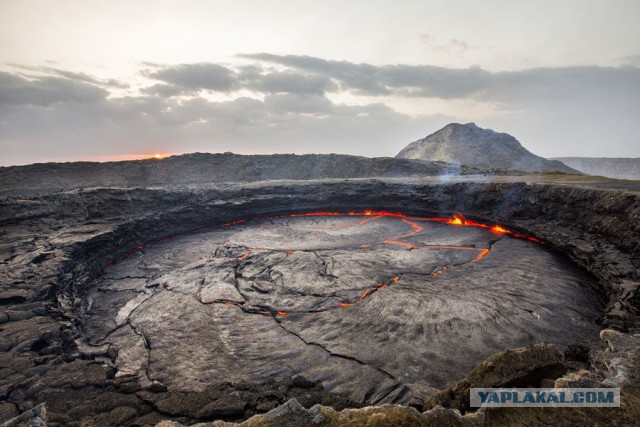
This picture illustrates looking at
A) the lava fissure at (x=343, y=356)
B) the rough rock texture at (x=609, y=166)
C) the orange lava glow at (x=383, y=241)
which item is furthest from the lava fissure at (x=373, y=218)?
the rough rock texture at (x=609, y=166)

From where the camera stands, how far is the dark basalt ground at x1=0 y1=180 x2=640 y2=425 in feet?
14.5

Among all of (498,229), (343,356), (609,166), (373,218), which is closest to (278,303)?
(343,356)

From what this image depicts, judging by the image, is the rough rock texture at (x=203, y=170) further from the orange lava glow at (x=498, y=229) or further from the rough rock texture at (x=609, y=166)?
the rough rock texture at (x=609, y=166)

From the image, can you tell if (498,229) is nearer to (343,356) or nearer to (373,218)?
(373,218)

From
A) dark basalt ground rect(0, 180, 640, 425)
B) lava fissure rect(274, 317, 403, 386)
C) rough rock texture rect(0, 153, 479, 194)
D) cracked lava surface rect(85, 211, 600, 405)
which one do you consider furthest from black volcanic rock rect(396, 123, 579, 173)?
lava fissure rect(274, 317, 403, 386)

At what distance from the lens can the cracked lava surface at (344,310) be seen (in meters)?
5.22

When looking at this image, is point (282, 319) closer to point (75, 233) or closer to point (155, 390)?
point (155, 390)

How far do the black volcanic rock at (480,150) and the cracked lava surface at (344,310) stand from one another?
24466 mm

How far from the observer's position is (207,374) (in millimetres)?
5273

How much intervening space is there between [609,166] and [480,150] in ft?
88.7

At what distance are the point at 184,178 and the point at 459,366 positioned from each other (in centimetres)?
2695

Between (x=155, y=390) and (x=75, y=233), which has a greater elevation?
(x=75, y=233)

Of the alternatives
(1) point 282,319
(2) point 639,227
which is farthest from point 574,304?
(1) point 282,319

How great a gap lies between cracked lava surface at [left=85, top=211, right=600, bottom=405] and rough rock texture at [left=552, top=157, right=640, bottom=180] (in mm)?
47326
